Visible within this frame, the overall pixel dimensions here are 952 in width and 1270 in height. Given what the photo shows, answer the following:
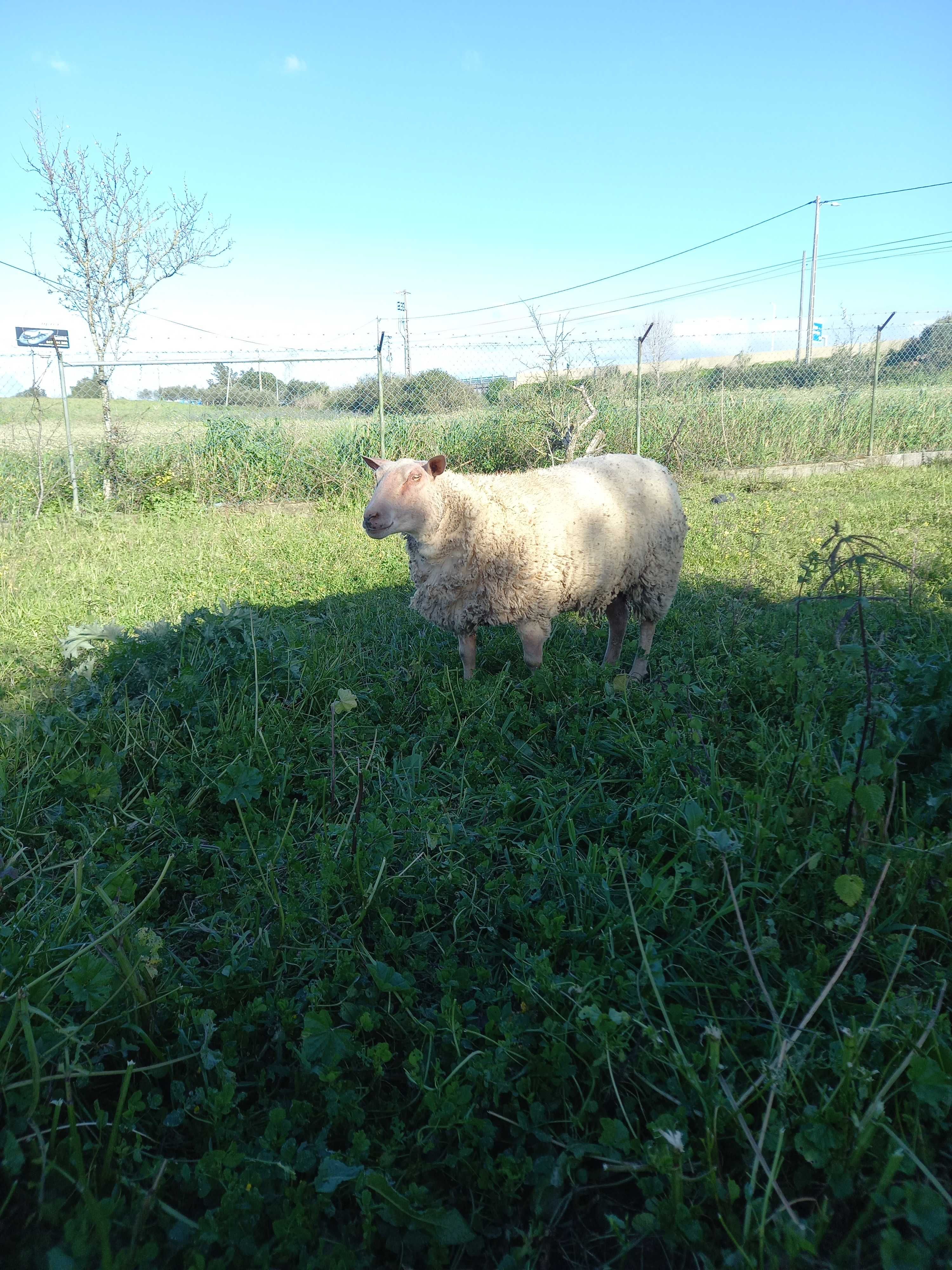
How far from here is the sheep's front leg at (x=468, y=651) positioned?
400cm

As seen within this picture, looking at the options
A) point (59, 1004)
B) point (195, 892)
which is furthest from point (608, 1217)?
→ point (195, 892)

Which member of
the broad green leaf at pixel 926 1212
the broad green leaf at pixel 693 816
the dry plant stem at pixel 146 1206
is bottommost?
the dry plant stem at pixel 146 1206

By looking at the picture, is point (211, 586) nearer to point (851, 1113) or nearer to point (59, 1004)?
point (59, 1004)

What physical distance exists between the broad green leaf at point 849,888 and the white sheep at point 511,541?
2.33 metres

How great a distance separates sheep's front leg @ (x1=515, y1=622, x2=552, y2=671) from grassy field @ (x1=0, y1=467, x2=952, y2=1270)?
8.8 inches

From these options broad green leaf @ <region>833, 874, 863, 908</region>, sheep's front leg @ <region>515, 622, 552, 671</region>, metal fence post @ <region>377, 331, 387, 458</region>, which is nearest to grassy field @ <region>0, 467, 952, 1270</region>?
broad green leaf @ <region>833, 874, 863, 908</region>

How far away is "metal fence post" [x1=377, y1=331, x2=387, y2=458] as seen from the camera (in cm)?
937

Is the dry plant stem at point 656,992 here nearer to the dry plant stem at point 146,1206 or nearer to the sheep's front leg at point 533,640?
the dry plant stem at point 146,1206

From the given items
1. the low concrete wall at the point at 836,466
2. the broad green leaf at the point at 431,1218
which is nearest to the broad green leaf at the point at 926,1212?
the broad green leaf at the point at 431,1218

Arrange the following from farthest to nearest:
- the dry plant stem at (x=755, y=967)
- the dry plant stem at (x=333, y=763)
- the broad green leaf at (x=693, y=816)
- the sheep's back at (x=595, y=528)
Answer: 1. the sheep's back at (x=595, y=528)
2. the dry plant stem at (x=333, y=763)
3. the broad green leaf at (x=693, y=816)
4. the dry plant stem at (x=755, y=967)

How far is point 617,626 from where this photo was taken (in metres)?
4.53

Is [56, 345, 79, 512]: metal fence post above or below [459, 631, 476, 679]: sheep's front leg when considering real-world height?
above

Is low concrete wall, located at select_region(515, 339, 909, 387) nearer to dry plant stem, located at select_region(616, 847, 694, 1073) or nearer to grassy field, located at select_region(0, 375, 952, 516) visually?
grassy field, located at select_region(0, 375, 952, 516)

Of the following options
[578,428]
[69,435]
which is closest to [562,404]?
[578,428]
